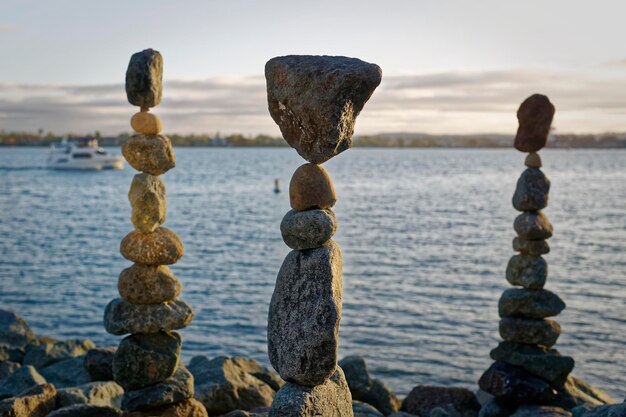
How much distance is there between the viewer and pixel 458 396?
14305 mm

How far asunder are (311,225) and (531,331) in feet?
24.9

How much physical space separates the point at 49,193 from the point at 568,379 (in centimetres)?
7596

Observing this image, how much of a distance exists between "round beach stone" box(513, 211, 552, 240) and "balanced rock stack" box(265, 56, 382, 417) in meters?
6.84

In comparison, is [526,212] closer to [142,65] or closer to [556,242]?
[142,65]

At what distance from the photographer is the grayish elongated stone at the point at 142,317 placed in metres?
10.5

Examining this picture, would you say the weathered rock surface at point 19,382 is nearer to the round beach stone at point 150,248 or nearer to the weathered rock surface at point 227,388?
the weathered rock surface at point 227,388

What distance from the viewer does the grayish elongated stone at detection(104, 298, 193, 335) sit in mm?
10469

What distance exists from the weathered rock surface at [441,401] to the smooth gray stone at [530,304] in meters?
1.87

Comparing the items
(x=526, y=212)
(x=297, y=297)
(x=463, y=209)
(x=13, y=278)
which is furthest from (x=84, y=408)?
(x=463, y=209)

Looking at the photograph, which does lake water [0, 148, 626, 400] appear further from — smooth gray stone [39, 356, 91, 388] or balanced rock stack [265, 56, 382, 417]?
Answer: balanced rock stack [265, 56, 382, 417]

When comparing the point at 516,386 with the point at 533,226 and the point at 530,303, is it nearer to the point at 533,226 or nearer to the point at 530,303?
the point at 530,303

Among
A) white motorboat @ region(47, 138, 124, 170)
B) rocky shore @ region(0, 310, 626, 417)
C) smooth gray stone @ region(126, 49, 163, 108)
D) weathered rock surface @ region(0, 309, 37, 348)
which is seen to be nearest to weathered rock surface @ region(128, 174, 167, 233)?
smooth gray stone @ region(126, 49, 163, 108)

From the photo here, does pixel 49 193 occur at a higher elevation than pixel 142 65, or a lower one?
lower

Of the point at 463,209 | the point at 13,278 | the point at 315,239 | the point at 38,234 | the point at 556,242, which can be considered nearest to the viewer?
the point at 315,239
